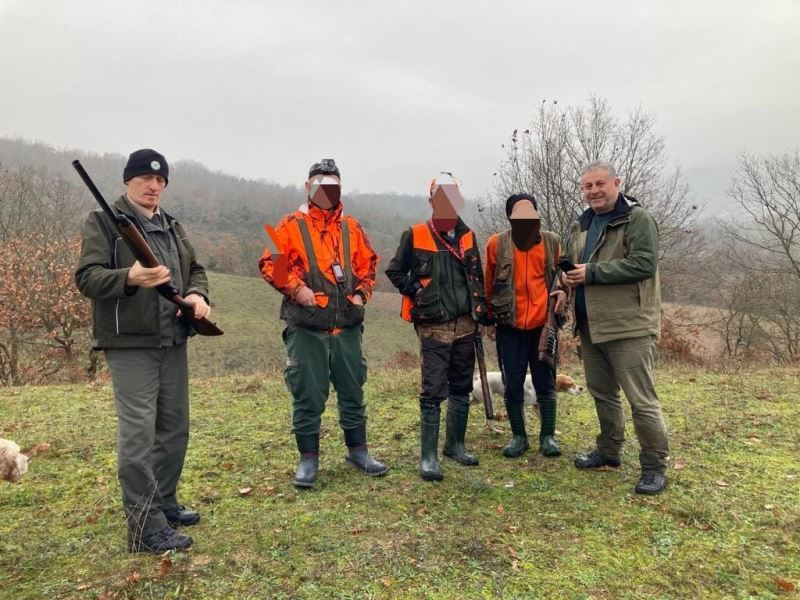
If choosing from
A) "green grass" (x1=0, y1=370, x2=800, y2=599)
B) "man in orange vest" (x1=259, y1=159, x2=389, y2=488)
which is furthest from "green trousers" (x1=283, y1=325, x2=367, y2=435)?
"green grass" (x1=0, y1=370, x2=800, y2=599)

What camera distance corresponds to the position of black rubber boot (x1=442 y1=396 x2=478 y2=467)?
14.7 ft

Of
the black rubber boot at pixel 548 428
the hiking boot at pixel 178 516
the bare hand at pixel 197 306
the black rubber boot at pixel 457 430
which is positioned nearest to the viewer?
the bare hand at pixel 197 306

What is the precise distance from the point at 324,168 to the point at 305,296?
105cm

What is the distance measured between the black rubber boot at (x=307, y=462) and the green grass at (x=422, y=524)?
102 mm

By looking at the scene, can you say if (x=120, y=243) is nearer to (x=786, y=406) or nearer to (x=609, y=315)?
(x=609, y=315)

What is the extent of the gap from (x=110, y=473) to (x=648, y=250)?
4.81 m

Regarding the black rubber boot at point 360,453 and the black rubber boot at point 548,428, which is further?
the black rubber boot at point 548,428

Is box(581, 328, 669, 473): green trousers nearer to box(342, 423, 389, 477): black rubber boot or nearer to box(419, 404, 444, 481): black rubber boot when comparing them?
Answer: box(419, 404, 444, 481): black rubber boot

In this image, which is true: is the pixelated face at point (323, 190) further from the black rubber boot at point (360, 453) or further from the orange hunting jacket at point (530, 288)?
the black rubber boot at point (360, 453)

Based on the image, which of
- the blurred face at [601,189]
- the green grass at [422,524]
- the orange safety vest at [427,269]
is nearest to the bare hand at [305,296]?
the orange safety vest at [427,269]

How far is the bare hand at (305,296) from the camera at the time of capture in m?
3.84

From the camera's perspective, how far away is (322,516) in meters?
3.52

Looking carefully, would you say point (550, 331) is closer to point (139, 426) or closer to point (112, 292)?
point (139, 426)

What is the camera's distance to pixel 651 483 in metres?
3.85
